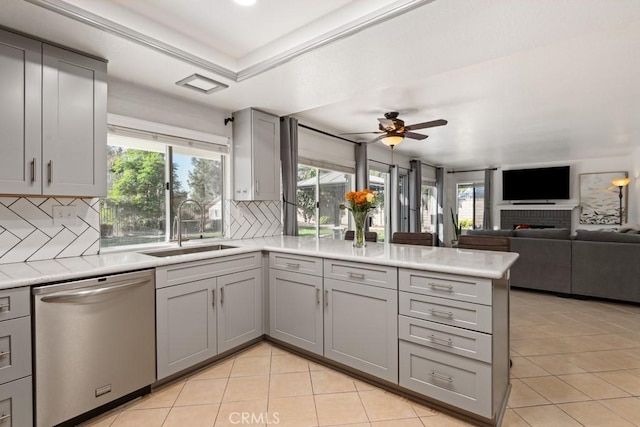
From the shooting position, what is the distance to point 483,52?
224 centimetres

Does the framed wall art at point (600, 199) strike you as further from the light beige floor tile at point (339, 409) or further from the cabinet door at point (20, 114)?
the cabinet door at point (20, 114)

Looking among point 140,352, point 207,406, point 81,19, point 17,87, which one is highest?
point 81,19

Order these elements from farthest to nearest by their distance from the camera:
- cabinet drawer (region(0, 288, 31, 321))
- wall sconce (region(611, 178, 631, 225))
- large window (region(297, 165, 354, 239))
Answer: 1. wall sconce (region(611, 178, 631, 225))
2. large window (region(297, 165, 354, 239))
3. cabinet drawer (region(0, 288, 31, 321))

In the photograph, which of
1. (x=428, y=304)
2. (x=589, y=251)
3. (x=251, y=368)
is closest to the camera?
(x=428, y=304)

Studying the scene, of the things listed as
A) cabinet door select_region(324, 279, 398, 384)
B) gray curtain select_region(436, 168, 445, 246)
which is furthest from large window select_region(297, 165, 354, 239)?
gray curtain select_region(436, 168, 445, 246)

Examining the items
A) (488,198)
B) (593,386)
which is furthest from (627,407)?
(488,198)

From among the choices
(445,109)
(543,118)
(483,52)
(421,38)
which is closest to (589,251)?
(543,118)

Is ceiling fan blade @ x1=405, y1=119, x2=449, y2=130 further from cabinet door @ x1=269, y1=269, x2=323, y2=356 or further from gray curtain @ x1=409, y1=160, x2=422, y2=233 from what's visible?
gray curtain @ x1=409, y1=160, x2=422, y2=233

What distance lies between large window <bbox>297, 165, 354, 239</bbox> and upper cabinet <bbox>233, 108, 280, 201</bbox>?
3.14ft

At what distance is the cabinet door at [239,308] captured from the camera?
2564mm

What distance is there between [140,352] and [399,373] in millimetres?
1664

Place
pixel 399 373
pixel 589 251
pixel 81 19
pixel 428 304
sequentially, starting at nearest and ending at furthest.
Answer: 1. pixel 81 19
2. pixel 428 304
3. pixel 399 373
4. pixel 589 251

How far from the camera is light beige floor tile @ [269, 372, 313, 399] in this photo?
218 cm

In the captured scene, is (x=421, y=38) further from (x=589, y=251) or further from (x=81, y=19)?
(x=589, y=251)
